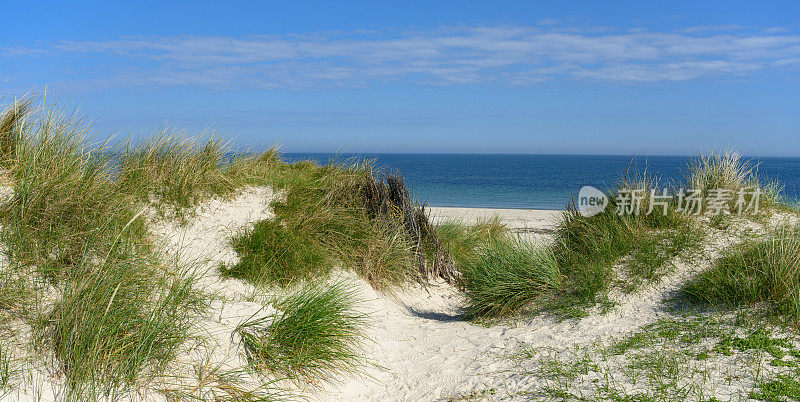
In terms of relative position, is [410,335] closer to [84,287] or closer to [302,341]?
[302,341]

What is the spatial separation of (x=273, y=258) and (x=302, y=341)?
7.16 ft

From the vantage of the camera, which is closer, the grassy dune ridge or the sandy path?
the grassy dune ridge

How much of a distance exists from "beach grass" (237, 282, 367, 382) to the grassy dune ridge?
0.02 meters

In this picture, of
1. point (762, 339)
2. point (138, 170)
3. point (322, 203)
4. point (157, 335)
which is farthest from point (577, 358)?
point (138, 170)

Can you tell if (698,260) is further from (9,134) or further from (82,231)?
(9,134)

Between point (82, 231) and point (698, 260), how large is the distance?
6.70 metres

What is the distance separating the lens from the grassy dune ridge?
389 cm

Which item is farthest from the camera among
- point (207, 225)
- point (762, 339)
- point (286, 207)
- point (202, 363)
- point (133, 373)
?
point (286, 207)

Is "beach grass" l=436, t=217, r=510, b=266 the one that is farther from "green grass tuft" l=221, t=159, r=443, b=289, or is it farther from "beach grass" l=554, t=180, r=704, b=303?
"beach grass" l=554, t=180, r=704, b=303

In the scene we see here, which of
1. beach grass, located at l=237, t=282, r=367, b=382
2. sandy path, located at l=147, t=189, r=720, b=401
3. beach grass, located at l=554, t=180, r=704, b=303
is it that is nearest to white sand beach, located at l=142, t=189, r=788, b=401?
sandy path, located at l=147, t=189, r=720, b=401

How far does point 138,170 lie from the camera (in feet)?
24.7

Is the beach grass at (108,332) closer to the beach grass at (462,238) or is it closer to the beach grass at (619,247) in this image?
the beach grass at (619,247)

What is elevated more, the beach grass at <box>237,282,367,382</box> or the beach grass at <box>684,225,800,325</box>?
the beach grass at <box>684,225,800,325</box>

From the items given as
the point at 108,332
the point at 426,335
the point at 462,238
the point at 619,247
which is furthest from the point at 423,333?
the point at 462,238
